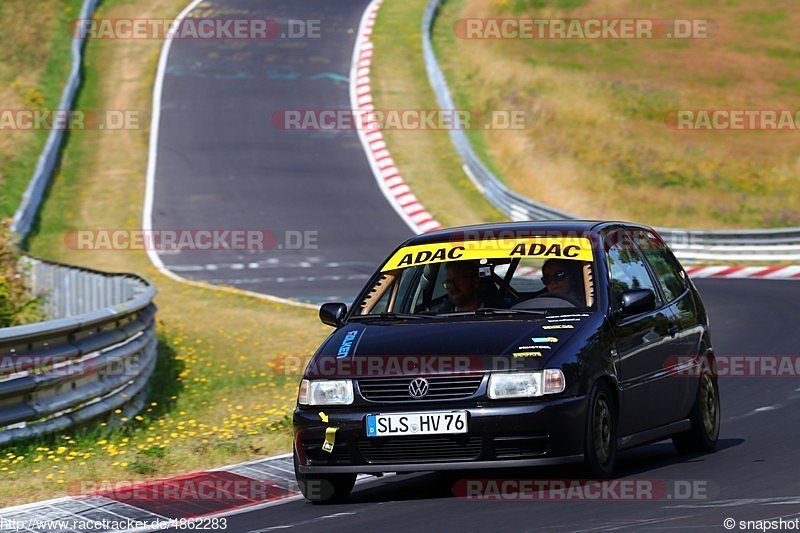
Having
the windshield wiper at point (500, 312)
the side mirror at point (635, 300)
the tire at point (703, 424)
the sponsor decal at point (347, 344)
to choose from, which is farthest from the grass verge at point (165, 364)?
the side mirror at point (635, 300)

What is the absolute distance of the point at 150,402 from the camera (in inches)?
553

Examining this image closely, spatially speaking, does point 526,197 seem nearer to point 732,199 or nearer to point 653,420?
point 732,199

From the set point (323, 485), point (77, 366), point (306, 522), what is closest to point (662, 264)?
point (323, 485)

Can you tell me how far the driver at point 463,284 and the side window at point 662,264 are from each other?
1421mm

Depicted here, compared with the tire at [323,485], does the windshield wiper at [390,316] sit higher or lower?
higher

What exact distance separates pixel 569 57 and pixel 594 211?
1348cm

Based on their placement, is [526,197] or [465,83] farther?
[465,83]

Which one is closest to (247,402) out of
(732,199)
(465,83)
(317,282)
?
(317,282)

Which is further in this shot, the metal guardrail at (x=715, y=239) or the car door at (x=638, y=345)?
the metal guardrail at (x=715, y=239)

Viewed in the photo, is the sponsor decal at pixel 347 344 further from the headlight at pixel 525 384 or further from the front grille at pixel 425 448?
the headlight at pixel 525 384

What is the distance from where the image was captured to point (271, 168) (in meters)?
32.7

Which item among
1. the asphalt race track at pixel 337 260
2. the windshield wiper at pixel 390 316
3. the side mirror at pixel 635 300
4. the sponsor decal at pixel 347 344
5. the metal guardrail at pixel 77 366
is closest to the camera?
the asphalt race track at pixel 337 260

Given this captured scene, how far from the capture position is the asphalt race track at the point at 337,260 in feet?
23.6

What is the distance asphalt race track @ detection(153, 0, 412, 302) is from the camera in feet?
84.9
